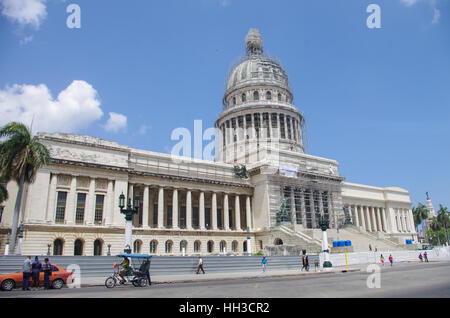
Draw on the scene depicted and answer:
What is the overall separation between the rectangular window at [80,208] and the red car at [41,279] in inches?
965

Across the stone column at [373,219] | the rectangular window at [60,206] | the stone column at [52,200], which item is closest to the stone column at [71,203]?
the rectangular window at [60,206]

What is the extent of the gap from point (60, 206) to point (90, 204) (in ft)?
11.0

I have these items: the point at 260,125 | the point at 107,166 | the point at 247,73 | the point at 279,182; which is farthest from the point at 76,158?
the point at 247,73

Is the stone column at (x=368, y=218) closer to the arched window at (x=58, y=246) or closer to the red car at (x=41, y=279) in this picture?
the arched window at (x=58, y=246)

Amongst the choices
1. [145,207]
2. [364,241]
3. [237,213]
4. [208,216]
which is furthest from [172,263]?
[364,241]

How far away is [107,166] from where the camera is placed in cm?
4450

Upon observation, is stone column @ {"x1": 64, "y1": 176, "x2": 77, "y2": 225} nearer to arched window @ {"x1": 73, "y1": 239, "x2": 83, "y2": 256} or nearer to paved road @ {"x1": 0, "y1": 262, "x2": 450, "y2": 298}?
arched window @ {"x1": 73, "y1": 239, "x2": 83, "y2": 256}

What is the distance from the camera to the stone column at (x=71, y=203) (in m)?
40.9

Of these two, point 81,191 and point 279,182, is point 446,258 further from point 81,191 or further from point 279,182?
point 81,191

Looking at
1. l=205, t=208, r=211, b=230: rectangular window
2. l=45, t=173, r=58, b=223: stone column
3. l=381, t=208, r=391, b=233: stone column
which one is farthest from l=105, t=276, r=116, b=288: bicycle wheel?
l=381, t=208, r=391, b=233: stone column

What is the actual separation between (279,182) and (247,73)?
37267mm
